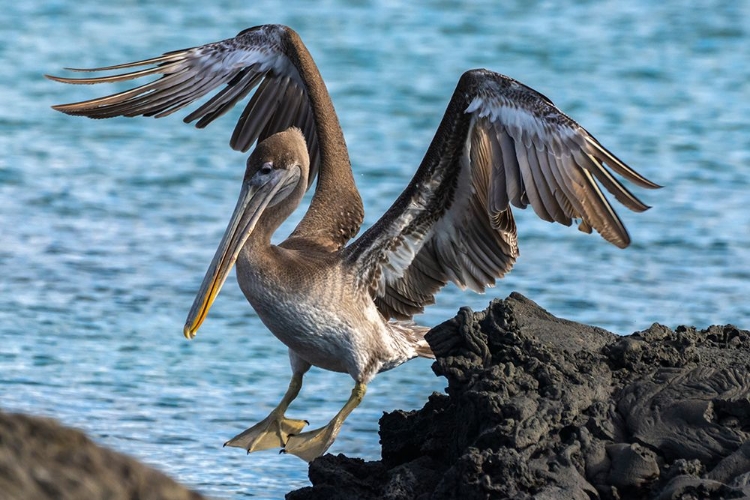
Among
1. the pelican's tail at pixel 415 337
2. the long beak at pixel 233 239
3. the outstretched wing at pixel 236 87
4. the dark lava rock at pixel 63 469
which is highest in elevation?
the outstretched wing at pixel 236 87

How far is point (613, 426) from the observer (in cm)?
503

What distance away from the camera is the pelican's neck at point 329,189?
706 centimetres

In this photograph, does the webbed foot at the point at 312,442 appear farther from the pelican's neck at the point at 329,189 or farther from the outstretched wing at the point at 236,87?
the outstretched wing at the point at 236,87

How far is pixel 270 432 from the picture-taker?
20.7 feet

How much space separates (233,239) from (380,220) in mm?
721

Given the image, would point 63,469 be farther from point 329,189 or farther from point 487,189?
point 329,189

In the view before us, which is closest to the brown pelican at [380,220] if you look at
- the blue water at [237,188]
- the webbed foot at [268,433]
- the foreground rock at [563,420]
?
the webbed foot at [268,433]

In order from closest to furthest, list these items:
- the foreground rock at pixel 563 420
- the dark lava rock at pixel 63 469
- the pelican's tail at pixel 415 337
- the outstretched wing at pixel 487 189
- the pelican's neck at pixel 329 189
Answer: the dark lava rock at pixel 63 469, the foreground rock at pixel 563 420, the outstretched wing at pixel 487 189, the pelican's tail at pixel 415 337, the pelican's neck at pixel 329 189

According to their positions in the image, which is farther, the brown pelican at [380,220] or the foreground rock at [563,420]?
the brown pelican at [380,220]

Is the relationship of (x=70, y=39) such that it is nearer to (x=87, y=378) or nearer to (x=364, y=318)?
(x=87, y=378)

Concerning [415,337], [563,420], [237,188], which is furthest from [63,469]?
[237,188]

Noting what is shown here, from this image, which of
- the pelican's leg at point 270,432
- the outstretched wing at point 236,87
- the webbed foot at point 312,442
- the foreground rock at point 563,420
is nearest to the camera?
the foreground rock at point 563,420

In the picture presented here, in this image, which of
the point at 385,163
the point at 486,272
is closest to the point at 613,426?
the point at 486,272

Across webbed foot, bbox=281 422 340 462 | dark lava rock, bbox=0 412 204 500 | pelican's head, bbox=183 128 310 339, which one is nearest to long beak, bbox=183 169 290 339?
pelican's head, bbox=183 128 310 339
